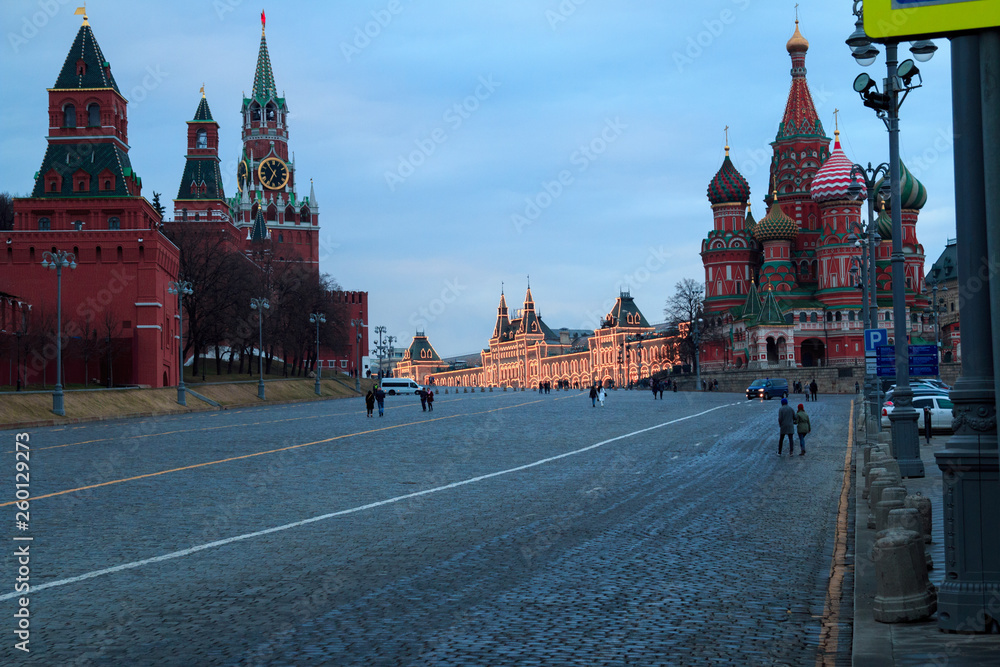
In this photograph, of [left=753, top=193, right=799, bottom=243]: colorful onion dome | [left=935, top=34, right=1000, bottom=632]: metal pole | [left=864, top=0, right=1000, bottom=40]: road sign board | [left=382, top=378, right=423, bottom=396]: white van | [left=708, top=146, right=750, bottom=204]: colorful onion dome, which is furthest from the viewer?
[left=708, top=146, right=750, bottom=204]: colorful onion dome

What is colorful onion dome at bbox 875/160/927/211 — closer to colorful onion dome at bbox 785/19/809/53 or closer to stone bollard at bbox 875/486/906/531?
colorful onion dome at bbox 785/19/809/53

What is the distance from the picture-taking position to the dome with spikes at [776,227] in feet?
318

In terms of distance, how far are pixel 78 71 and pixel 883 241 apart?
70305 millimetres

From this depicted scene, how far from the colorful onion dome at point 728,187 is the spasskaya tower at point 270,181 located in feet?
192

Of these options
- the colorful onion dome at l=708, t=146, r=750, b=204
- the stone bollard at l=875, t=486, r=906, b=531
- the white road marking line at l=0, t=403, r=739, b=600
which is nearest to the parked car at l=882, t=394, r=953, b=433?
the white road marking line at l=0, t=403, r=739, b=600

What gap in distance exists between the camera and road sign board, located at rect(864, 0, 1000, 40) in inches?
211

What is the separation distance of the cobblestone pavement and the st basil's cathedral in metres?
74.8

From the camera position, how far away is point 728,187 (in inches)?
4077

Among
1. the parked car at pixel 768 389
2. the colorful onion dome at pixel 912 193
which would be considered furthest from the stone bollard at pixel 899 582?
the colorful onion dome at pixel 912 193

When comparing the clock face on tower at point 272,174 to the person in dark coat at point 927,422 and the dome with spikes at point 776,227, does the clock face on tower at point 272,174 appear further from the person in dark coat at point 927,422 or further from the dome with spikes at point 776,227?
the person in dark coat at point 927,422

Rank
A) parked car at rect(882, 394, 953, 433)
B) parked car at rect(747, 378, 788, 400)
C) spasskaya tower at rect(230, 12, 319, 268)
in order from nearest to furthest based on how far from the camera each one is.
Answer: parked car at rect(882, 394, 953, 433)
parked car at rect(747, 378, 788, 400)
spasskaya tower at rect(230, 12, 319, 268)

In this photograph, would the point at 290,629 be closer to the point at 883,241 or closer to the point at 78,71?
the point at 78,71

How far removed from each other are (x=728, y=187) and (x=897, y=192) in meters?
88.2

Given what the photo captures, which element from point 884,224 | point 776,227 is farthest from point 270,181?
point 884,224
